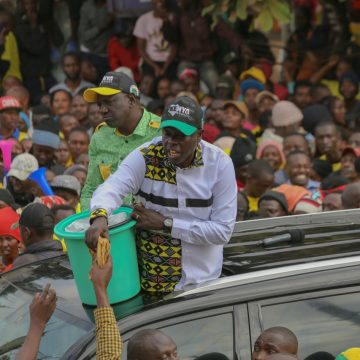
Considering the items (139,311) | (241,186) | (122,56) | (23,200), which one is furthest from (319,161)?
(139,311)

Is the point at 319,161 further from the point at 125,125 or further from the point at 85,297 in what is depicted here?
the point at 85,297

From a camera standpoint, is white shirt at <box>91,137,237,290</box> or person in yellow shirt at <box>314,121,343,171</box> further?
person in yellow shirt at <box>314,121,343,171</box>

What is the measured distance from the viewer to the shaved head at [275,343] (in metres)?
4.12

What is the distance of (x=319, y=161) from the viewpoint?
34.1 ft

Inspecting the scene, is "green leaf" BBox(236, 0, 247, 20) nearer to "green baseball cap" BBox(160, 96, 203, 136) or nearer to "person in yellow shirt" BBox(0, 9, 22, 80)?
"person in yellow shirt" BBox(0, 9, 22, 80)

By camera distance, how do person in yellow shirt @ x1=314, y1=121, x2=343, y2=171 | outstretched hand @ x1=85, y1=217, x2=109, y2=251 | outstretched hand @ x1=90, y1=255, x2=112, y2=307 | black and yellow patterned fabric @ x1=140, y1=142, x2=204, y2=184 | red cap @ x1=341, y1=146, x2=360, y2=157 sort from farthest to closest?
person in yellow shirt @ x1=314, y1=121, x2=343, y2=171 < red cap @ x1=341, y1=146, x2=360, y2=157 < black and yellow patterned fabric @ x1=140, y1=142, x2=204, y2=184 < outstretched hand @ x1=85, y1=217, x2=109, y2=251 < outstretched hand @ x1=90, y1=255, x2=112, y2=307

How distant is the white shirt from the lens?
4.75 m

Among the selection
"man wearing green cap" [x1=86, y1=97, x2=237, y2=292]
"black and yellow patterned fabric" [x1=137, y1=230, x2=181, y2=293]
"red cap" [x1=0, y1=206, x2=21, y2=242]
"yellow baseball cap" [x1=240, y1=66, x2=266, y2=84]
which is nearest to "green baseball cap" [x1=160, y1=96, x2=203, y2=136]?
"man wearing green cap" [x1=86, y1=97, x2=237, y2=292]

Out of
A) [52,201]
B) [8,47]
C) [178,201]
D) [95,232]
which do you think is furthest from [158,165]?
[8,47]

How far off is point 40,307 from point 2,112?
7664 mm

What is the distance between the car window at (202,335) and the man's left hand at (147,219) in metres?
0.61

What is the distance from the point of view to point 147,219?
475 cm

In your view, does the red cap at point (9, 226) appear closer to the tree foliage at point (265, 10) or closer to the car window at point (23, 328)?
the car window at point (23, 328)

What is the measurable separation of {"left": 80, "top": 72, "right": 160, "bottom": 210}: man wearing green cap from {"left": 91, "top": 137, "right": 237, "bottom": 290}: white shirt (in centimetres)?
69
